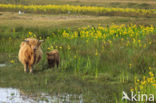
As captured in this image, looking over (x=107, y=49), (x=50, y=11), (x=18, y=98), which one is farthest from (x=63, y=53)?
(x=50, y=11)

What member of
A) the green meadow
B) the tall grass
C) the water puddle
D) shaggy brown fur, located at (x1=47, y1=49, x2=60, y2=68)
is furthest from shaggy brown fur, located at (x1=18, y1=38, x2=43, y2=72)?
the tall grass

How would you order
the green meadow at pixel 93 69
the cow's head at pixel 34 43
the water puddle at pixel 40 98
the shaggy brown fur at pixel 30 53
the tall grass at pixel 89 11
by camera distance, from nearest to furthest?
the water puddle at pixel 40 98, the green meadow at pixel 93 69, the cow's head at pixel 34 43, the shaggy brown fur at pixel 30 53, the tall grass at pixel 89 11

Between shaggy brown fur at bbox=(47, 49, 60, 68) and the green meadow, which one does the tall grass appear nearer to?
the green meadow

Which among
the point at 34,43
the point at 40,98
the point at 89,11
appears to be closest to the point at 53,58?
the point at 34,43

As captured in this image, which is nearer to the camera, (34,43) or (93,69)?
(34,43)

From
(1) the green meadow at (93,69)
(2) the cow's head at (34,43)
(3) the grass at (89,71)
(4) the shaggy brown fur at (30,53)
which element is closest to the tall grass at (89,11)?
(1) the green meadow at (93,69)

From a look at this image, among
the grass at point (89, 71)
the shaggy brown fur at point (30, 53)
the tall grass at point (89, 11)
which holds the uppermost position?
the shaggy brown fur at point (30, 53)

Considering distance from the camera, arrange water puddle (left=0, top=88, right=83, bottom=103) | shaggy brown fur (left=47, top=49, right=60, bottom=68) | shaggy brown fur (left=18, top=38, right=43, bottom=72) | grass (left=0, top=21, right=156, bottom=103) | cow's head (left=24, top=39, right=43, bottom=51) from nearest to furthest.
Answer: water puddle (left=0, top=88, right=83, bottom=103) → grass (left=0, top=21, right=156, bottom=103) → cow's head (left=24, top=39, right=43, bottom=51) → shaggy brown fur (left=18, top=38, right=43, bottom=72) → shaggy brown fur (left=47, top=49, right=60, bottom=68)

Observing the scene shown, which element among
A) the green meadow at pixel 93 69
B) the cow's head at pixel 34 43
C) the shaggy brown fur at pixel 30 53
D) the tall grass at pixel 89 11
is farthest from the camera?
the tall grass at pixel 89 11

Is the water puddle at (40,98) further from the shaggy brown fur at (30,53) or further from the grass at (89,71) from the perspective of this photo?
the shaggy brown fur at (30,53)

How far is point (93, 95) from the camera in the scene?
30.3 ft

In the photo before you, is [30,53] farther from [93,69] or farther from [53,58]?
[93,69]

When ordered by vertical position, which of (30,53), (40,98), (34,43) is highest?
(34,43)

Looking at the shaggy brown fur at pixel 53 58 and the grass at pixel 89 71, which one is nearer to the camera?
the grass at pixel 89 71
